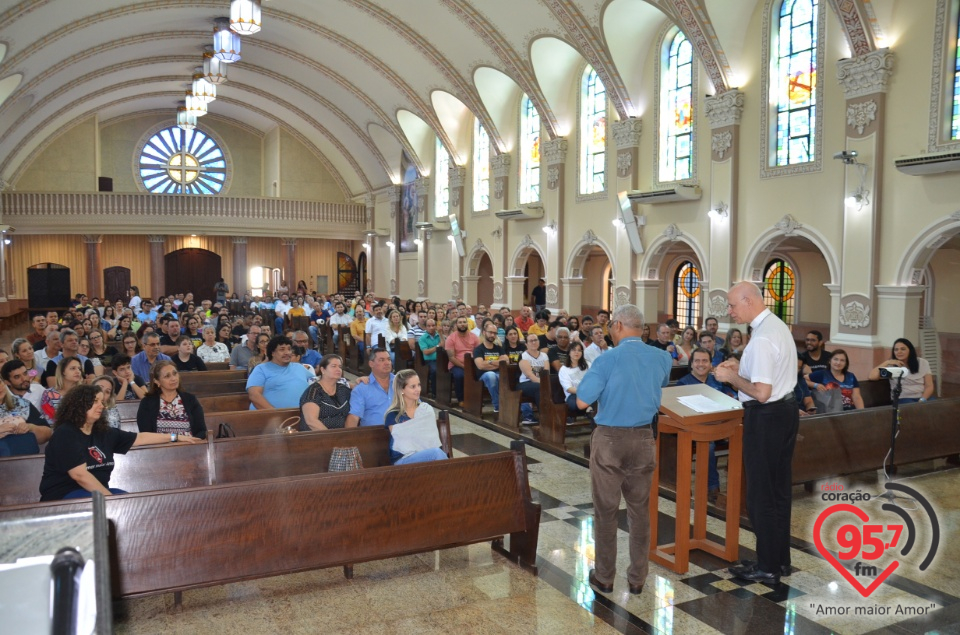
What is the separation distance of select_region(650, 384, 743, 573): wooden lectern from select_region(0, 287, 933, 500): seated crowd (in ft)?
4.42

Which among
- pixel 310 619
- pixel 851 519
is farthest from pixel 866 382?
pixel 310 619

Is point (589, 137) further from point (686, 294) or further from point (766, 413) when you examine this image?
point (766, 413)

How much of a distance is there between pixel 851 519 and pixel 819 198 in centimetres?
720

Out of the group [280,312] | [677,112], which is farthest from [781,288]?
[280,312]

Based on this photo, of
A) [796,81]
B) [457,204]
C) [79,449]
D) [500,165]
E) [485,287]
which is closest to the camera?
[79,449]

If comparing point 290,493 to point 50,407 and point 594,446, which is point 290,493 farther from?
point 50,407

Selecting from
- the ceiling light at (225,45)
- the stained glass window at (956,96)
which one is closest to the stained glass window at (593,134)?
the stained glass window at (956,96)

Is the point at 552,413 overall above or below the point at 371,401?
below

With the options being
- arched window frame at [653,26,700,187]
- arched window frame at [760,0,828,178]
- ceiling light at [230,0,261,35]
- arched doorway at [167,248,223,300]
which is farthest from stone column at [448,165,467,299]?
arched doorway at [167,248,223,300]

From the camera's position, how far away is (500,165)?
1938 cm

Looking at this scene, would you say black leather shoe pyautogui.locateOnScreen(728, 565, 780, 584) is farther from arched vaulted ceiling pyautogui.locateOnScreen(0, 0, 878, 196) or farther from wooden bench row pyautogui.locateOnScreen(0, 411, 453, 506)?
arched vaulted ceiling pyautogui.locateOnScreen(0, 0, 878, 196)

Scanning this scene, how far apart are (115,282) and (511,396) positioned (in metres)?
23.3

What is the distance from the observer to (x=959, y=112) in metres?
9.66

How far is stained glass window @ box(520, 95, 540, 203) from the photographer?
1845 centimetres
